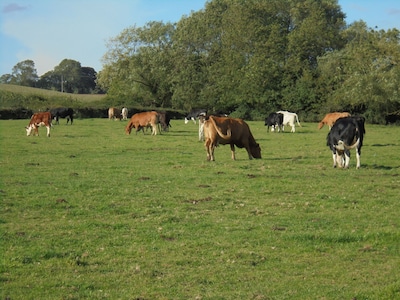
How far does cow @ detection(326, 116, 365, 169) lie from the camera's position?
18.3 metres

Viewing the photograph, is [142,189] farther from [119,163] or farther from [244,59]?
[244,59]

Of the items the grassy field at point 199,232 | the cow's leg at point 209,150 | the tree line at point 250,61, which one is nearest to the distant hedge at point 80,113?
the tree line at point 250,61

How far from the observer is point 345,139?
18.3 meters

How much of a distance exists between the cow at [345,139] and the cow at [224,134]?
130 inches

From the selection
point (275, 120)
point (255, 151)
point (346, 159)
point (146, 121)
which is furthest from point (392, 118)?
point (346, 159)

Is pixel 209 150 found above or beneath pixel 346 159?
above

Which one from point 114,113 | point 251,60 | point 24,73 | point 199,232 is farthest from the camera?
point 24,73

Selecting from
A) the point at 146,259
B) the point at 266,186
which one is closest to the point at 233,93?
the point at 266,186

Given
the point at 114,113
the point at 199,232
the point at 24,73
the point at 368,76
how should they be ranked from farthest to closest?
the point at 24,73, the point at 114,113, the point at 368,76, the point at 199,232

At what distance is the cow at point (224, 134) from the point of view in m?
20.5

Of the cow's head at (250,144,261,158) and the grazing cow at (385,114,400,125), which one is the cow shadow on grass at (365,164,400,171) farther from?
the grazing cow at (385,114,400,125)

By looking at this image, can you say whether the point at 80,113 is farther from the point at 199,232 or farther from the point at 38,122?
the point at 199,232

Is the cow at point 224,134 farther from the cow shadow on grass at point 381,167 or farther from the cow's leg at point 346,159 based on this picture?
the cow shadow on grass at point 381,167

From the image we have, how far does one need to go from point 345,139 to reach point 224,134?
13.7ft
